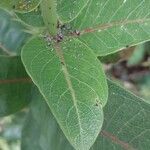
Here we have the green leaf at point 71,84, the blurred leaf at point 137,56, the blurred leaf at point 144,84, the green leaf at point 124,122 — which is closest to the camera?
the green leaf at point 71,84

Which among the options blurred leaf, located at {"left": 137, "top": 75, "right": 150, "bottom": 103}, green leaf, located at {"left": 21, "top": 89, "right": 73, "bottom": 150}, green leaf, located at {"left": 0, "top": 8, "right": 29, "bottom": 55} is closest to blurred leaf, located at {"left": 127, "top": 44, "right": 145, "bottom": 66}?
blurred leaf, located at {"left": 137, "top": 75, "right": 150, "bottom": 103}

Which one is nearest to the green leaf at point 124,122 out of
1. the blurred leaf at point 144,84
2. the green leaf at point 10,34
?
the green leaf at point 10,34

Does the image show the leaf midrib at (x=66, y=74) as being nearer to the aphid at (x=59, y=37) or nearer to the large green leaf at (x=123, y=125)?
the aphid at (x=59, y=37)

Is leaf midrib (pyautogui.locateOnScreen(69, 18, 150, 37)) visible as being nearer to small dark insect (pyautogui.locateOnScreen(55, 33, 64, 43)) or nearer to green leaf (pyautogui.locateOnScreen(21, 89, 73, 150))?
small dark insect (pyautogui.locateOnScreen(55, 33, 64, 43))

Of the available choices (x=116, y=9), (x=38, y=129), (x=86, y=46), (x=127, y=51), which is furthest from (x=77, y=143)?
(x=127, y=51)

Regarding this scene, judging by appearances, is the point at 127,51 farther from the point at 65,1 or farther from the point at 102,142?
the point at 65,1

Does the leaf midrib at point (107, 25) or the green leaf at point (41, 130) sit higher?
the leaf midrib at point (107, 25)
